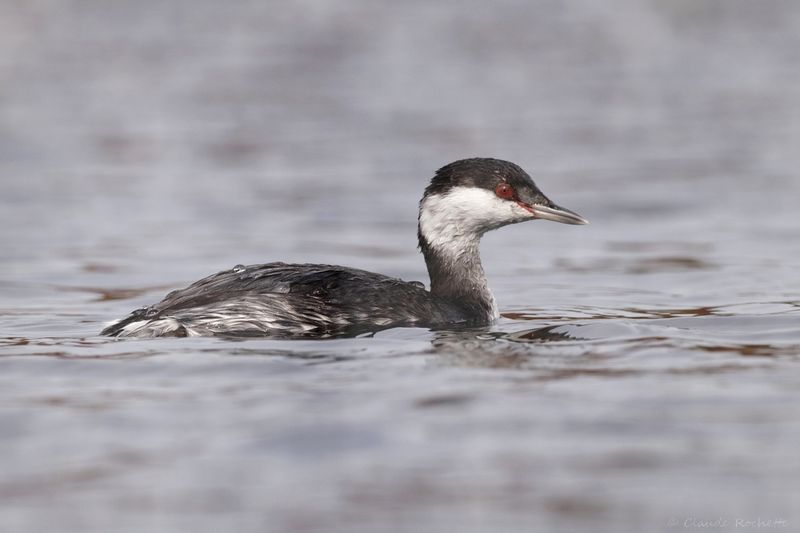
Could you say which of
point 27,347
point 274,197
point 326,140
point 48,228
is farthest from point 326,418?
point 326,140

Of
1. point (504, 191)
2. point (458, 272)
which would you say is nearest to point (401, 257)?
point (458, 272)

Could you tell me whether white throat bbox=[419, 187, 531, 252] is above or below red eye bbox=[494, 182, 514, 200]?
below

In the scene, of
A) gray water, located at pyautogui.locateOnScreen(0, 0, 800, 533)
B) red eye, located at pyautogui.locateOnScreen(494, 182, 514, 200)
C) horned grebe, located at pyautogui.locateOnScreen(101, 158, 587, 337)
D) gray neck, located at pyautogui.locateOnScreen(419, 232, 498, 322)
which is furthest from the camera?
gray neck, located at pyautogui.locateOnScreen(419, 232, 498, 322)

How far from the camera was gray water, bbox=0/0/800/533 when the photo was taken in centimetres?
602

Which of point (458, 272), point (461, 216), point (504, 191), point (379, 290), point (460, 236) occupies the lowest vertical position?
point (379, 290)

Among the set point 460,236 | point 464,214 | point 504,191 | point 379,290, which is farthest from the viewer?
point 460,236

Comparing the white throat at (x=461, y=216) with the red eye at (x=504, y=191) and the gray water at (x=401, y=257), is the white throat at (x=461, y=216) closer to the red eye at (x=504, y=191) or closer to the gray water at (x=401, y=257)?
the red eye at (x=504, y=191)

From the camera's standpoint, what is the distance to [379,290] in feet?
30.7

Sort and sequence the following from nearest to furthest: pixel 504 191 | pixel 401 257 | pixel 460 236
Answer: pixel 504 191, pixel 460 236, pixel 401 257

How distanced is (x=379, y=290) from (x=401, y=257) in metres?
4.69

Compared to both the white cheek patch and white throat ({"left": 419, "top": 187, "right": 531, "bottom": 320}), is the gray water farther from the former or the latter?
the white cheek patch

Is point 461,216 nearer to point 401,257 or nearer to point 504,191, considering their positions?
point 504,191

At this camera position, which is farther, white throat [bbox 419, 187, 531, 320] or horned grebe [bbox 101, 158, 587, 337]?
white throat [bbox 419, 187, 531, 320]

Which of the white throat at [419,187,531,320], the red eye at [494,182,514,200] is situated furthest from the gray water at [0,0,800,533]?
the red eye at [494,182,514,200]
